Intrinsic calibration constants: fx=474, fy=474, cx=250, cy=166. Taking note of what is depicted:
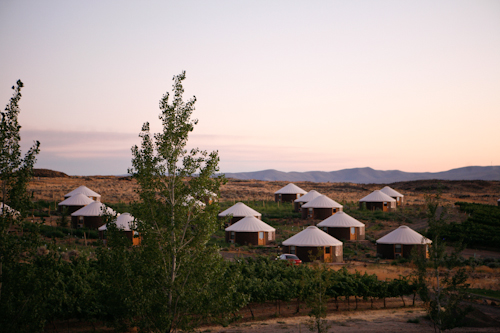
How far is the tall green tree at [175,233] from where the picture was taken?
1116 centimetres

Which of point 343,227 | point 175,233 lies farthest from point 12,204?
point 343,227

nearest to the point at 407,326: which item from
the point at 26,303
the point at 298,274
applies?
the point at 298,274

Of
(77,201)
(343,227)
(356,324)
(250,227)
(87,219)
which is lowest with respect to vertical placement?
(356,324)

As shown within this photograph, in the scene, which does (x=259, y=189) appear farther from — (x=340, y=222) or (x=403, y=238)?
(x=403, y=238)

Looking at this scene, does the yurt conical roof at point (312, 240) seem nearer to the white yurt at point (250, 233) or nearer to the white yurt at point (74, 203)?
the white yurt at point (250, 233)

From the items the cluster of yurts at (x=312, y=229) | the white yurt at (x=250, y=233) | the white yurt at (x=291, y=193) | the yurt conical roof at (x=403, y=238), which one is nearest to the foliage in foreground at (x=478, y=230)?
the yurt conical roof at (x=403, y=238)

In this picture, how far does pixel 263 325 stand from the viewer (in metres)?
19.1

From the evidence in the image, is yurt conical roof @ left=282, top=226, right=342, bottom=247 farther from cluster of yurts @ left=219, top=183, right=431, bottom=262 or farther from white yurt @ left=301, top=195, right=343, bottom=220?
white yurt @ left=301, top=195, right=343, bottom=220

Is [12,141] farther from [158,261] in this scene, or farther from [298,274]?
[298,274]

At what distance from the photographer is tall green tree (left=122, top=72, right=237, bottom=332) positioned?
11.2 meters

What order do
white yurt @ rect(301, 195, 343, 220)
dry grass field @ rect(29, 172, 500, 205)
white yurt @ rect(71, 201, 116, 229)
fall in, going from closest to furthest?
white yurt @ rect(71, 201, 116, 229), white yurt @ rect(301, 195, 343, 220), dry grass field @ rect(29, 172, 500, 205)

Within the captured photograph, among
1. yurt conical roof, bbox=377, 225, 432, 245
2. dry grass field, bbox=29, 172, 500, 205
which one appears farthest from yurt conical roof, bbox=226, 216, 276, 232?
dry grass field, bbox=29, 172, 500, 205

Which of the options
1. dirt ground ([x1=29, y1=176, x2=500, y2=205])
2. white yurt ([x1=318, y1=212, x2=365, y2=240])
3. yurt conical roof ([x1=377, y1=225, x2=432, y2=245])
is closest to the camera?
yurt conical roof ([x1=377, y1=225, x2=432, y2=245])

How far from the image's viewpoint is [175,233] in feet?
37.2
